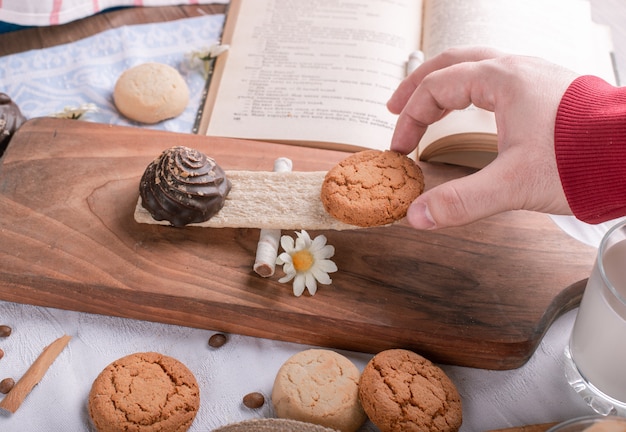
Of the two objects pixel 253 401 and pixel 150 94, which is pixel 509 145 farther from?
pixel 150 94

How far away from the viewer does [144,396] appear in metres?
1.15

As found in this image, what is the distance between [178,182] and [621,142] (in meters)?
0.83

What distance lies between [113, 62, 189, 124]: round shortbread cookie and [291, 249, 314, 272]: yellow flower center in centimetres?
63

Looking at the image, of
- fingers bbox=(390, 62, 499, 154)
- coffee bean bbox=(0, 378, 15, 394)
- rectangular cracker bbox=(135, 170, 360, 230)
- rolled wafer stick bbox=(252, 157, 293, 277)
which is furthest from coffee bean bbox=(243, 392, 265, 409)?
fingers bbox=(390, 62, 499, 154)

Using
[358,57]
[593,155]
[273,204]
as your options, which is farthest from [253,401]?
[358,57]

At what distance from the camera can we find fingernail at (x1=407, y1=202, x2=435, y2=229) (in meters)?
1.20

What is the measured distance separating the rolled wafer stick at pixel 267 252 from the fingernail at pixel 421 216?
0.98 feet

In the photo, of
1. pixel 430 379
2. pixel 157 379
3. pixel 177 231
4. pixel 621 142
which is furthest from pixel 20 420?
pixel 621 142

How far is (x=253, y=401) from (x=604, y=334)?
648mm

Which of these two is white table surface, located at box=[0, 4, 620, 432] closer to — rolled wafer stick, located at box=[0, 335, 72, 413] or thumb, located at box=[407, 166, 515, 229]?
rolled wafer stick, located at box=[0, 335, 72, 413]

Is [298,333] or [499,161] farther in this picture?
[298,333]

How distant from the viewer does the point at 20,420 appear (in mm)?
1204

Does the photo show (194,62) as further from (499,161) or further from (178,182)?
(499,161)

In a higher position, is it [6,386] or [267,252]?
[267,252]
